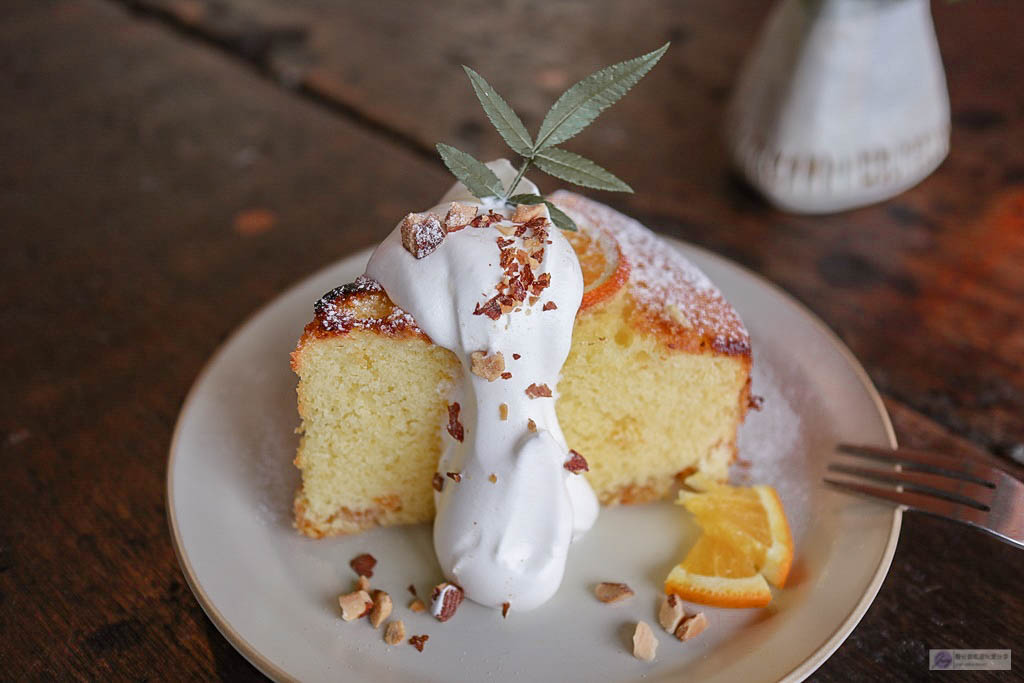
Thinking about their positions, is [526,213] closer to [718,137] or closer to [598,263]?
[598,263]

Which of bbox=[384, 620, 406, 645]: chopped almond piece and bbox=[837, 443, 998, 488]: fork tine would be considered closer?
bbox=[384, 620, 406, 645]: chopped almond piece

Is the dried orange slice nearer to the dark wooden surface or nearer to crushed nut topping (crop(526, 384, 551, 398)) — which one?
crushed nut topping (crop(526, 384, 551, 398))

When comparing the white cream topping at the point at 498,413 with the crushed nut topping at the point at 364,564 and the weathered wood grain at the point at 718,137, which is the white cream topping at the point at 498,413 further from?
the weathered wood grain at the point at 718,137

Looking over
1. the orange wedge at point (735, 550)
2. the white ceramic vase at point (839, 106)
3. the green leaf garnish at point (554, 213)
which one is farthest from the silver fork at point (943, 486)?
the white ceramic vase at point (839, 106)

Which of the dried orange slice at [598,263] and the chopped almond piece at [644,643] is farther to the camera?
the dried orange slice at [598,263]

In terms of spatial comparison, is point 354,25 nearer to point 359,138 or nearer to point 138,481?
point 359,138

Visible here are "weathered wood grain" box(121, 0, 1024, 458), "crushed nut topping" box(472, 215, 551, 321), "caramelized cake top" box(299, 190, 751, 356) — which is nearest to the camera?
"crushed nut topping" box(472, 215, 551, 321)

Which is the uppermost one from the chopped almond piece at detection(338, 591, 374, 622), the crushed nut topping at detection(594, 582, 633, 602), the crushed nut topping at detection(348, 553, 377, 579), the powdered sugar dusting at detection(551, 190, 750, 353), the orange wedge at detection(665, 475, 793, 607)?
the powdered sugar dusting at detection(551, 190, 750, 353)

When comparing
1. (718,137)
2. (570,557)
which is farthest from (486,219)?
(718,137)

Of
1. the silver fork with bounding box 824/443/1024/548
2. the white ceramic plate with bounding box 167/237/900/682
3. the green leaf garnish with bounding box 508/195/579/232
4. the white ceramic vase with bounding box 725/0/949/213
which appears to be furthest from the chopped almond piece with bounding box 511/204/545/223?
the white ceramic vase with bounding box 725/0/949/213
